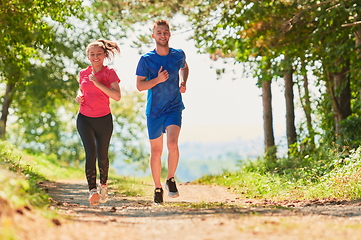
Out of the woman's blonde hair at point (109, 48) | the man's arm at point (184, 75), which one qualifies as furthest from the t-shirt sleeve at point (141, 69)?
the man's arm at point (184, 75)

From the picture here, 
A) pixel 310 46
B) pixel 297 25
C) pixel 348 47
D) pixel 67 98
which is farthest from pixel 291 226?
pixel 67 98

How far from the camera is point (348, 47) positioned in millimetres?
11148

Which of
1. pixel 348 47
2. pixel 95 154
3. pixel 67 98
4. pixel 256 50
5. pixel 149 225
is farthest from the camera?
pixel 67 98

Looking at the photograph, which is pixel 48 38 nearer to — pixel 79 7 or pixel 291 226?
pixel 79 7

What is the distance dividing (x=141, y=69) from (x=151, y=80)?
0.26m

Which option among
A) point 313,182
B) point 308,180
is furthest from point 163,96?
point 313,182

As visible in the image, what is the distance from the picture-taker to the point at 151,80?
6.30 meters

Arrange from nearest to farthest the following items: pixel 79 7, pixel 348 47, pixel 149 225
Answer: pixel 149 225 → pixel 348 47 → pixel 79 7

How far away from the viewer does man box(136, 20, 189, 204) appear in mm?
6449

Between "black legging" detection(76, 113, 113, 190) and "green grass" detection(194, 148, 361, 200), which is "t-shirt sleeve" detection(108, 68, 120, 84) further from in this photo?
"green grass" detection(194, 148, 361, 200)

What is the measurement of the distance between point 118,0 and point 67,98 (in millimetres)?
11956

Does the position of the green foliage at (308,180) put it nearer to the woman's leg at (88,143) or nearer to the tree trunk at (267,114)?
the tree trunk at (267,114)

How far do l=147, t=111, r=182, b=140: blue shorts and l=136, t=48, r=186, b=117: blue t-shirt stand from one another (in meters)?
0.06

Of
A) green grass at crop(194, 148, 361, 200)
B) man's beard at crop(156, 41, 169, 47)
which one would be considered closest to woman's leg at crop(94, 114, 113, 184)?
man's beard at crop(156, 41, 169, 47)
